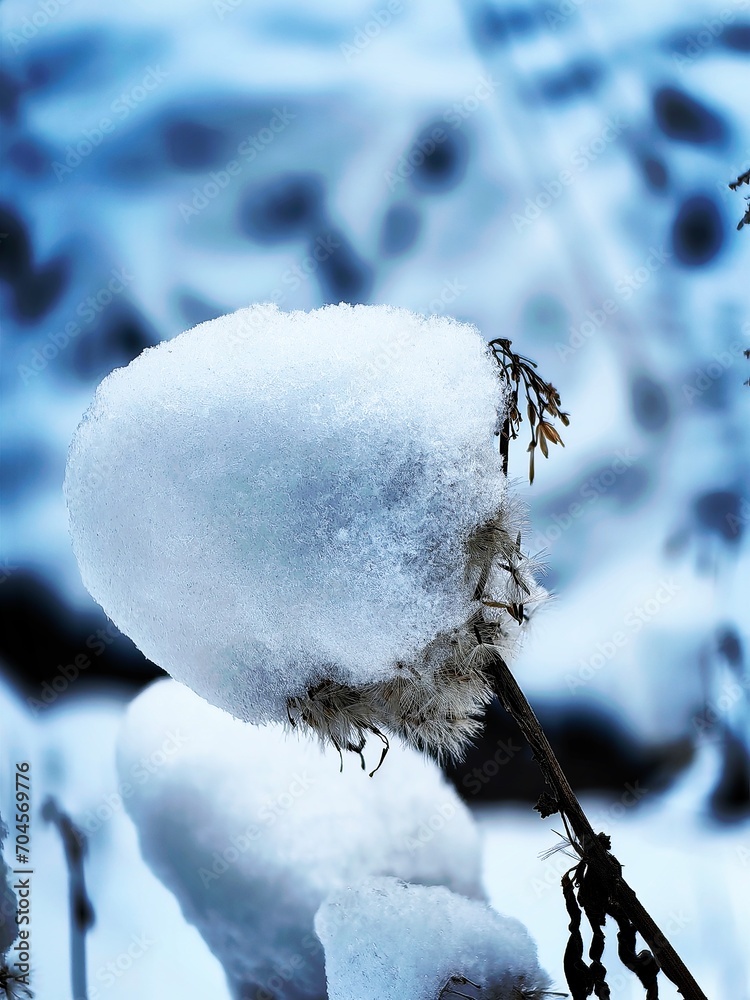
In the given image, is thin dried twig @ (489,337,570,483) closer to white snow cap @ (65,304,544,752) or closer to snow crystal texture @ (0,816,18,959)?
white snow cap @ (65,304,544,752)

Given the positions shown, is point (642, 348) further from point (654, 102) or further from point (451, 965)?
point (451, 965)

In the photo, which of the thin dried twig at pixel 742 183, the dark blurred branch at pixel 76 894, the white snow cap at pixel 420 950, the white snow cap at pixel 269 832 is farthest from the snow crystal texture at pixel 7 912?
the thin dried twig at pixel 742 183

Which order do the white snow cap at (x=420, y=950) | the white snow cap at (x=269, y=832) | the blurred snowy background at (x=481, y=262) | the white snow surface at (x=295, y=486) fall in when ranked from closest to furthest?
the white snow surface at (x=295, y=486) < the white snow cap at (x=420, y=950) < the white snow cap at (x=269, y=832) < the blurred snowy background at (x=481, y=262)

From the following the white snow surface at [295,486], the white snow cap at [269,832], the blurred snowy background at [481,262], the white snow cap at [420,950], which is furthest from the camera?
the blurred snowy background at [481,262]

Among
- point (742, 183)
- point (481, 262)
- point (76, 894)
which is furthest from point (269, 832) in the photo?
point (742, 183)

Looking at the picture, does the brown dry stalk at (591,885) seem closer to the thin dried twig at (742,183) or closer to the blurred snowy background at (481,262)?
the blurred snowy background at (481,262)

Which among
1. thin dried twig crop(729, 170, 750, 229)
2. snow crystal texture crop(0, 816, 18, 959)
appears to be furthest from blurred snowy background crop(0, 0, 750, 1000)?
snow crystal texture crop(0, 816, 18, 959)

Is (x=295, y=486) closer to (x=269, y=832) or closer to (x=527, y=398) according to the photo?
(x=527, y=398)
